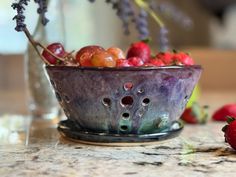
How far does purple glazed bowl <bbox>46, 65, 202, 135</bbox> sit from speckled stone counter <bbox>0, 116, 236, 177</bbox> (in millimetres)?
39

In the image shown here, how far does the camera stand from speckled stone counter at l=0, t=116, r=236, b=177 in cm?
58

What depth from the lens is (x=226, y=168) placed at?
604mm

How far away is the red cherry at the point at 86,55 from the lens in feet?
2.41

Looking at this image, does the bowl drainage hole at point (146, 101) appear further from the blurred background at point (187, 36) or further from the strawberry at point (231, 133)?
the blurred background at point (187, 36)

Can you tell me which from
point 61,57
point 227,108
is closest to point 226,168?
point 61,57

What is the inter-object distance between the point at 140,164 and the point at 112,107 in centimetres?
13

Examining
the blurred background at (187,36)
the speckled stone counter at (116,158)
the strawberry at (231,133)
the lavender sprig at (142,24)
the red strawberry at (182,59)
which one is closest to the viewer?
the speckled stone counter at (116,158)

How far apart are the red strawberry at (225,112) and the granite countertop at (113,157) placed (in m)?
0.15

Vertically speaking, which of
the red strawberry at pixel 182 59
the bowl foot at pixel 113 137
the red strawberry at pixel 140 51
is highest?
the red strawberry at pixel 140 51

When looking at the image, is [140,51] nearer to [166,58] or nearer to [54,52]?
[166,58]

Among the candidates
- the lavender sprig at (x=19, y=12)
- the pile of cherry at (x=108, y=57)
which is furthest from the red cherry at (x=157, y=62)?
the lavender sprig at (x=19, y=12)

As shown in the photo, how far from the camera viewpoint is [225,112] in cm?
102

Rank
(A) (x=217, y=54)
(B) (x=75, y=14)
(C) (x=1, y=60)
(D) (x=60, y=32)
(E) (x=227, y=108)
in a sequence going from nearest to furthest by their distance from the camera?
(E) (x=227, y=108) < (D) (x=60, y=32) < (A) (x=217, y=54) < (C) (x=1, y=60) < (B) (x=75, y=14)

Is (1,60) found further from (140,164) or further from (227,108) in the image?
(140,164)
